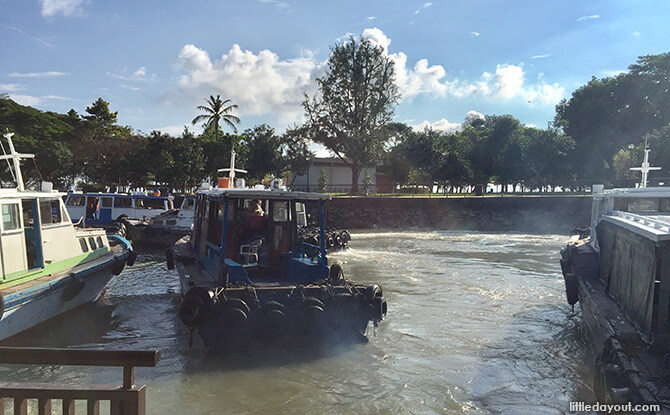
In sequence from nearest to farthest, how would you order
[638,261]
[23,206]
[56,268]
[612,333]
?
[612,333], [638,261], [23,206], [56,268]

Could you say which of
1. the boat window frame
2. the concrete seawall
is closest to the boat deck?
the boat window frame

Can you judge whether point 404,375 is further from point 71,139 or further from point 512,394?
point 71,139

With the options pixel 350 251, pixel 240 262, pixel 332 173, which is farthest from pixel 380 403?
pixel 332 173

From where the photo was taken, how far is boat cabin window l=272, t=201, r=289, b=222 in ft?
29.8

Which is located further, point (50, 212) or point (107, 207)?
point (107, 207)

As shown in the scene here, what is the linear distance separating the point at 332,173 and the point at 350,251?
2799 centimetres

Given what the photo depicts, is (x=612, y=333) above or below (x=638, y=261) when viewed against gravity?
below

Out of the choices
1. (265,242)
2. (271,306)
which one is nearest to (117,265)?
(265,242)

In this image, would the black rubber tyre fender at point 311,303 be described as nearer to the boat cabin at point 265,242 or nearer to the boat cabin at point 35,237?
the boat cabin at point 265,242

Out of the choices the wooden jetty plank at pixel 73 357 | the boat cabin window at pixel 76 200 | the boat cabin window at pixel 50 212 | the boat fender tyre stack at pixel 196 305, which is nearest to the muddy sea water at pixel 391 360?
the boat fender tyre stack at pixel 196 305

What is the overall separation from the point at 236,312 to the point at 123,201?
18.0m

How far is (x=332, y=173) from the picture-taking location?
49.5 m

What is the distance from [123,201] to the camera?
22516 mm

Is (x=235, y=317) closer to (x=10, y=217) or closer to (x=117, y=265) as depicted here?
(x=10, y=217)
